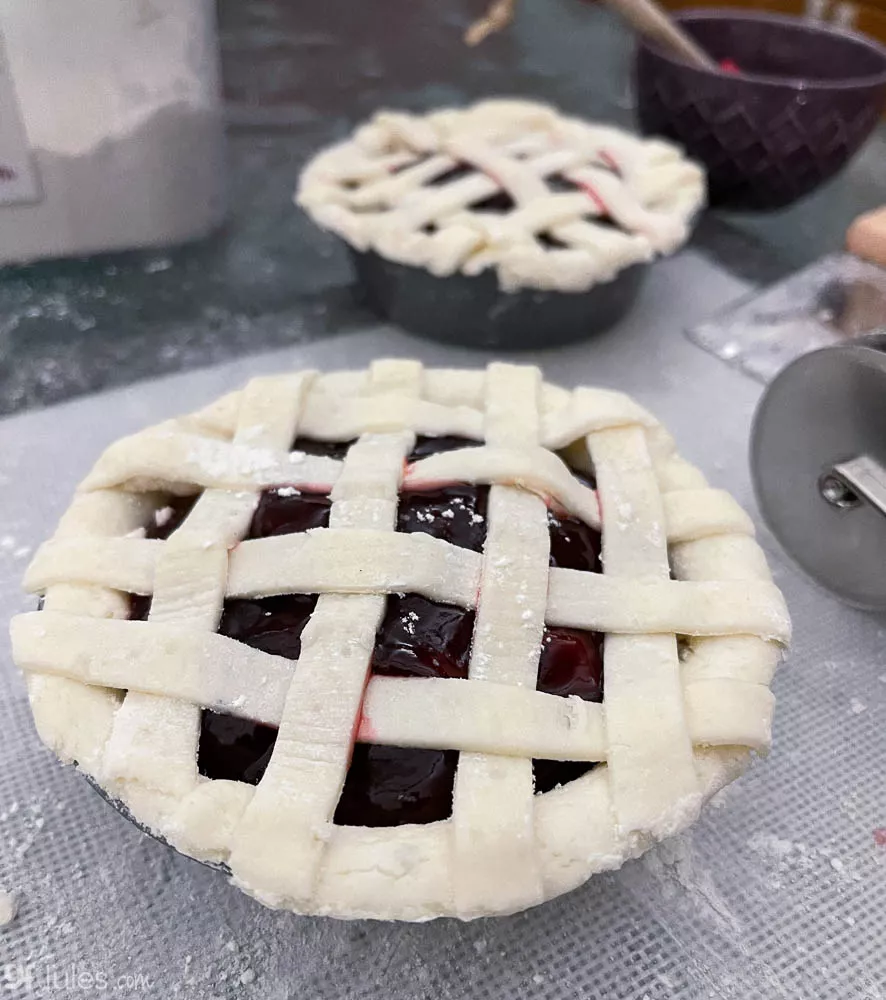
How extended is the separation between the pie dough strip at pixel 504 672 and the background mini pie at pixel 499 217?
36cm

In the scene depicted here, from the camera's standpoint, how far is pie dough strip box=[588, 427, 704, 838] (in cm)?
58

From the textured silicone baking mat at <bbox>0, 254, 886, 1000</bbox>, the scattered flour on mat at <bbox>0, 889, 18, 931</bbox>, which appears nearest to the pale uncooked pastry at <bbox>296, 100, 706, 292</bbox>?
the textured silicone baking mat at <bbox>0, 254, 886, 1000</bbox>

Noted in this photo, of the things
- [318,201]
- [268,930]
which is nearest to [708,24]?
[318,201]

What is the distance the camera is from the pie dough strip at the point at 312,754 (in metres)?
0.54

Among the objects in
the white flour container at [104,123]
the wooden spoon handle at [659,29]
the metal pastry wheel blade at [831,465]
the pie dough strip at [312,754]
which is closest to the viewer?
the pie dough strip at [312,754]

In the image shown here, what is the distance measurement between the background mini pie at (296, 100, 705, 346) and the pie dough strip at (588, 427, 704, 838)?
0.41 m

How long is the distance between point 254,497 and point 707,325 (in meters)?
0.82

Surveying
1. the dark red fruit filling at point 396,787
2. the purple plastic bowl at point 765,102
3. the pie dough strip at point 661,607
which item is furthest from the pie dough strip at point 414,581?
the purple plastic bowl at point 765,102

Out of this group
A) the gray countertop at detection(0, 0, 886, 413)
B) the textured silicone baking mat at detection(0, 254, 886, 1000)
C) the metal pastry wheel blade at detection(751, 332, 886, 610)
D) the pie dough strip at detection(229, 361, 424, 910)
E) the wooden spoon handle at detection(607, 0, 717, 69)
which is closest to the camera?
the pie dough strip at detection(229, 361, 424, 910)

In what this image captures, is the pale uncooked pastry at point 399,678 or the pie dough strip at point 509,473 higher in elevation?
the pie dough strip at point 509,473

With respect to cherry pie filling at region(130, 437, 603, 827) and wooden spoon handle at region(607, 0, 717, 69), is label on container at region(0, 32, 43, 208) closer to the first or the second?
cherry pie filling at region(130, 437, 603, 827)

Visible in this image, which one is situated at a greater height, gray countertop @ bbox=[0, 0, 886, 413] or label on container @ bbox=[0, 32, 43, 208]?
label on container @ bbox=[0, 32, 43, 208]

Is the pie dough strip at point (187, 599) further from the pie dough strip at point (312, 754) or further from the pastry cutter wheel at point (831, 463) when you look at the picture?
the pastry cutter wheel at point (831, 463)

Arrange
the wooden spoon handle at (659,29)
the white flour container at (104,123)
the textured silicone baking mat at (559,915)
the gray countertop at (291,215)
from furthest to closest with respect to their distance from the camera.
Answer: the wooden spoon handle at (659,29) < the gray countertop at (291,215) < the white flour container at (104,123) < the textured silicone baking mat at (559,915)
